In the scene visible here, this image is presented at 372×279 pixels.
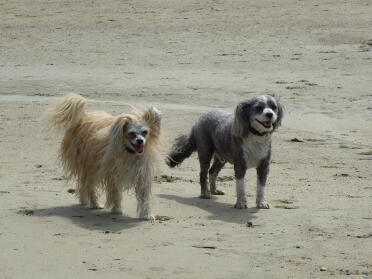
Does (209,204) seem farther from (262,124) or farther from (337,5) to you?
(337,5)

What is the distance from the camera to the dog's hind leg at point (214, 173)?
10.4 m

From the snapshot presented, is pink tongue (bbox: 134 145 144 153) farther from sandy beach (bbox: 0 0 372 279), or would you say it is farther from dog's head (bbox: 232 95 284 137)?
dog's head (bbox: 232 95 284 137)

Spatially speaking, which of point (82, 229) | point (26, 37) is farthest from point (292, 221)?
point (26, 37)

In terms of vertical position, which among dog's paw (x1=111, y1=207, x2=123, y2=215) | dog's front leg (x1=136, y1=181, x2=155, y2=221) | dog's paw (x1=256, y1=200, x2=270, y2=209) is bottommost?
dog's paw (x1=111, y1=207, x2=123, y2=215)

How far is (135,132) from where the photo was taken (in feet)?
29.2

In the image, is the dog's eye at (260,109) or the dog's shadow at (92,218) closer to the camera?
the dog's shadow at (92,218)

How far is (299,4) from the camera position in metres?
21.2

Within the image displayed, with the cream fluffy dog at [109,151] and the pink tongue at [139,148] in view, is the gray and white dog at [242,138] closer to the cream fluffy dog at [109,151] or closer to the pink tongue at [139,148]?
the cream fluffy dog at [109,151]

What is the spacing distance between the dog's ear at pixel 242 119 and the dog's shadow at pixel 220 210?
2.35 feet

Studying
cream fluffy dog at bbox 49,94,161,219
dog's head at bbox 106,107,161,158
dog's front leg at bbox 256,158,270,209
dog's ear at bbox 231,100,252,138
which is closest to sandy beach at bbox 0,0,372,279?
dog's front leg at bbox 256,158,270,209

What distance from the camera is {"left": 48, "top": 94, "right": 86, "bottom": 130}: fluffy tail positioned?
375 inches

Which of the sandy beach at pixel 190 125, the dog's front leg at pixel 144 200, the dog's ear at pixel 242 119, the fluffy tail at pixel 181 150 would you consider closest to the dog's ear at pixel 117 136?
the dog's front leg at pixel 144 200

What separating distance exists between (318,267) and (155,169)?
7.17 ft

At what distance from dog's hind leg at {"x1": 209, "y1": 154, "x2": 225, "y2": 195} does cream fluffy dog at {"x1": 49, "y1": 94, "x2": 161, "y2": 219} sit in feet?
4.49
